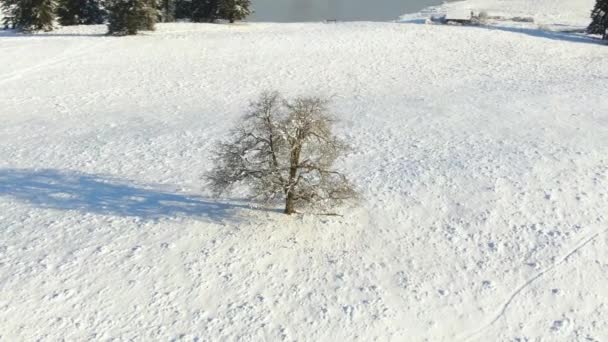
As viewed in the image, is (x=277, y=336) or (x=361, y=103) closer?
(x=277, y=336)

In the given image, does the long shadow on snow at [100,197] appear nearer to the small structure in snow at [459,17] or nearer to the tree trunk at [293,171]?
the tree trunk at [293,171]

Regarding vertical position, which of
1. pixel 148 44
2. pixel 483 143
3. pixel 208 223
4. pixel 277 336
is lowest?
pixel 277 336

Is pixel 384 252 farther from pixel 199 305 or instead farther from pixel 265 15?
pixel 265 15

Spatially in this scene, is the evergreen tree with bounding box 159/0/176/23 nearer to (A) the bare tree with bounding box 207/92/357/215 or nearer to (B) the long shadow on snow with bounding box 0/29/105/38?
(B) the long shadow on snow with bounding box 0/29/105/38

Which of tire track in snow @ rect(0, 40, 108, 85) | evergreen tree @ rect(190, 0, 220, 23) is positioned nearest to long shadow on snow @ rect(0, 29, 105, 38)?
tire track in snow @ rect(0, 40, 108, 85)

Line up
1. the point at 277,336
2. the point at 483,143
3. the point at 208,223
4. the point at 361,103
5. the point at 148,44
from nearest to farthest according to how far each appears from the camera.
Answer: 1. the point at 277,336
2. the point at 208,223
3. the point at 483,143
4. the point at 361,103
5. the point at 148,44

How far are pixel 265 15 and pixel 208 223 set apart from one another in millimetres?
51885

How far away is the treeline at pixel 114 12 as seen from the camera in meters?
40.5

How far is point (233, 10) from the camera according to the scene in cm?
4719

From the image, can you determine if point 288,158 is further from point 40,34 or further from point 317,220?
point 40,34

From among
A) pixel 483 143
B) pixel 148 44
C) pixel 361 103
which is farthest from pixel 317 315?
pixel 148 44

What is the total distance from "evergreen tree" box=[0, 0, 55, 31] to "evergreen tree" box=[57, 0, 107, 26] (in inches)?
172

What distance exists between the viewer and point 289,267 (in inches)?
600

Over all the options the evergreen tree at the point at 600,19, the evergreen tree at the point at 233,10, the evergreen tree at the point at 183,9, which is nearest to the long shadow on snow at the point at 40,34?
the evergreen tree at the point at 233,10
